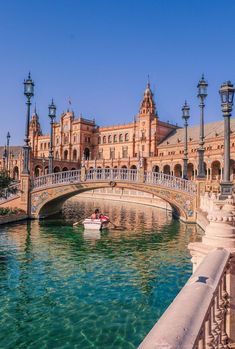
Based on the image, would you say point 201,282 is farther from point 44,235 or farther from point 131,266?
point 44,235

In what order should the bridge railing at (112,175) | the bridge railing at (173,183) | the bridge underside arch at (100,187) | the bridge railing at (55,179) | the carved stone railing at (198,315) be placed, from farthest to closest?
the bridge railing at (55,179) → the bridge railing at (112,175) → the bridge railing at (173,183) → the bridge underside arch at (100,187) → the carved stone railing at (198,315)

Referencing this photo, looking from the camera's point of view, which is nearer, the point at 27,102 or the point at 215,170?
the point at 27,102

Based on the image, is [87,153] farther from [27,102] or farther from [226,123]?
[226,123]

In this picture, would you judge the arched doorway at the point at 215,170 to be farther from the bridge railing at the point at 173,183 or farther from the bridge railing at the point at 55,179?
the bridge railing at the point at 55,179

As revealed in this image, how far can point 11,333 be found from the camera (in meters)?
7.98

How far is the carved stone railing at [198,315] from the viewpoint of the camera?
227cm

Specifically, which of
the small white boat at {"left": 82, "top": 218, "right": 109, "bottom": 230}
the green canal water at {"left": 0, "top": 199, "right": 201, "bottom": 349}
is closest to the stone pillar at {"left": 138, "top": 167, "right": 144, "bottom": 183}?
the small white boat at {"left": 82, "top": 218, "right": 109, "bottom": 230}

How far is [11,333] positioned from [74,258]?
7130 millimetres

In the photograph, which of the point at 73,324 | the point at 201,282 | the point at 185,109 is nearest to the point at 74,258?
the point at 73,324

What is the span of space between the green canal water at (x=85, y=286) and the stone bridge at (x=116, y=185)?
187 inches

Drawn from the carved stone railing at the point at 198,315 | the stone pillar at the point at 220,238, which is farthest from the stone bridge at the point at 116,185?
the carved stone railing at the point at 198,315

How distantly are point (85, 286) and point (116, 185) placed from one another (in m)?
15.3

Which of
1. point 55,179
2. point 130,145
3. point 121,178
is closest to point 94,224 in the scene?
point 121,178

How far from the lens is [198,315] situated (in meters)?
2.79
